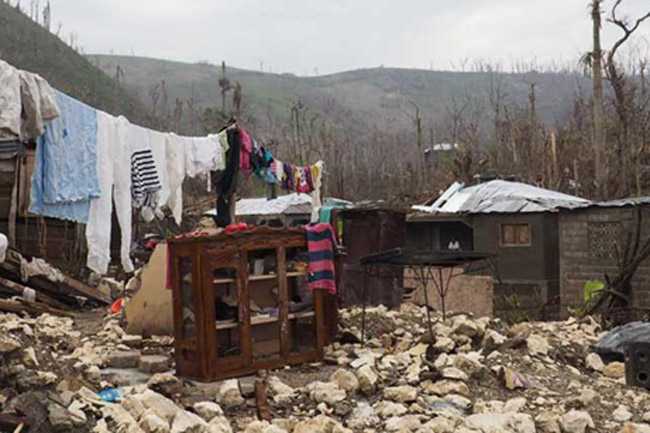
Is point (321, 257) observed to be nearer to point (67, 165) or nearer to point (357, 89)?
point (67, 165)

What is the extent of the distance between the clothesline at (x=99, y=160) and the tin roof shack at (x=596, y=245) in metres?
8.35

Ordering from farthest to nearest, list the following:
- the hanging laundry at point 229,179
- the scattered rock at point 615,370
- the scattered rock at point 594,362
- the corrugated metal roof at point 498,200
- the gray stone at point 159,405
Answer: the corrugated metal roof at point 498,200 < the hanging laundry at point 229,179 < the scattered rock at point 594,362 < the scattered rock at point 615,370 < the gray stone at point 159,405

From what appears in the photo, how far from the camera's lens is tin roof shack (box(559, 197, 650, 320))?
13.6m

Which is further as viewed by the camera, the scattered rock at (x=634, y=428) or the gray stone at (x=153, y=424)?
the scattered rock at (x=634, y=428)

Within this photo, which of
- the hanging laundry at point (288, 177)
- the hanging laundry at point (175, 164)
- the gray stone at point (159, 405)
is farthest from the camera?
the hanging laundry at point (288, 177)

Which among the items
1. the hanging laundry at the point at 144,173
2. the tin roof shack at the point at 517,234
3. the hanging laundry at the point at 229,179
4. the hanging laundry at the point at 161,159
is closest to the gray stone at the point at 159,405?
the hanging laundry at the point at 144,173

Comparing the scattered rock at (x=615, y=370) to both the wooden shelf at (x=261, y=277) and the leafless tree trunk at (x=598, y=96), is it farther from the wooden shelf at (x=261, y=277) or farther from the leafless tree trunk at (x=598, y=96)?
the leafless tree trunk at (x=598, y=96)

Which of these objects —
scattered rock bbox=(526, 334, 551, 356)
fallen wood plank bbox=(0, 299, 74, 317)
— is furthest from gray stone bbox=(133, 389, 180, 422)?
fallen wood plank bbox=(0, 299, 74, 317)

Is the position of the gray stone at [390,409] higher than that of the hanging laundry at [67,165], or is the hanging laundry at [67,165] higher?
the hanging laundry at [67,165]

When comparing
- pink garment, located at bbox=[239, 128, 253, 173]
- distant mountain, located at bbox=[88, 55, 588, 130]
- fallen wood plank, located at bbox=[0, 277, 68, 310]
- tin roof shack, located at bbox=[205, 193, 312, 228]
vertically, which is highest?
distant mountain, located at bbox=[88, 55, 588, 130]

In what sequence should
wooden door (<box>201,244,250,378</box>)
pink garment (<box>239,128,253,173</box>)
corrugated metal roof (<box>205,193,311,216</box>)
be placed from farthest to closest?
corrugated metal roof (<box>205,193,311,216</box>) < pink garment (<box>239,128,253,173</box>) < wooden door (<box>201,244,250,378</box>)

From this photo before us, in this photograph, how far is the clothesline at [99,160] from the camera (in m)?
5.84

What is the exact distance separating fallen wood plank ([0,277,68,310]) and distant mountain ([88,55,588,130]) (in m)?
52.7

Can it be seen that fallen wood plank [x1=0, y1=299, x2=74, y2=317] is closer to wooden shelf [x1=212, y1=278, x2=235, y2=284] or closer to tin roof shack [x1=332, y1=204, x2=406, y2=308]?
tin roof shack [x1=332, y1=204, x2=406, y2=308]
